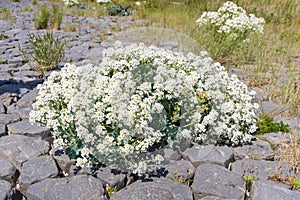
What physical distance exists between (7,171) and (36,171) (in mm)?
199

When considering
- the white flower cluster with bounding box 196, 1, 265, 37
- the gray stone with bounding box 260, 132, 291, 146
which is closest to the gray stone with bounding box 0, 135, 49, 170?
the gray stone with bounding box 260, 132, 291, 146

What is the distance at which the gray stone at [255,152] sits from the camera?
239 cm

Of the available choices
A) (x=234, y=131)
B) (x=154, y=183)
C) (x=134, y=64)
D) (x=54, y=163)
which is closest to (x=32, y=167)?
(x=54, y=163)

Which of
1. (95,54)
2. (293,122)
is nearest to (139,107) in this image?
(293,122)

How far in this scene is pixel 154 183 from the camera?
2.04 metres

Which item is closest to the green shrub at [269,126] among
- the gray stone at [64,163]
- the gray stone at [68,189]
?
the gray stone at [68,189]

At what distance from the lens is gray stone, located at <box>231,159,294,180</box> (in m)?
2.16

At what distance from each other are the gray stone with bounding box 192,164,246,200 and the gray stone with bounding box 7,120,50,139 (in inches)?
51.1

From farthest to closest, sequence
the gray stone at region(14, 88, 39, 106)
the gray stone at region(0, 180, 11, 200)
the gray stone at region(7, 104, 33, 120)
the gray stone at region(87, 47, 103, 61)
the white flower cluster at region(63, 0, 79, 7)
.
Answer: the white flower cluster at region(63, 0, 79, 7) → the gray stone at region(87, 47, 103, 61) → the gray stone at region(14, 88, 39, 106) → the gray stone at region(7, 104, 33, 120) → the gray stone at region(0, 180, 11, 200)

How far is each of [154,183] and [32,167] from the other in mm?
874

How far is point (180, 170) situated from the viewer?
2.18 m

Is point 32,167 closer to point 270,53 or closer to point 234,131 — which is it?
point 234,131

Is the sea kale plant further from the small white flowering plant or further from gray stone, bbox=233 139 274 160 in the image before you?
the small white flowering plant

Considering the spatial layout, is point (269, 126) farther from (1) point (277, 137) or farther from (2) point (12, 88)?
(2) point (12, 88)
